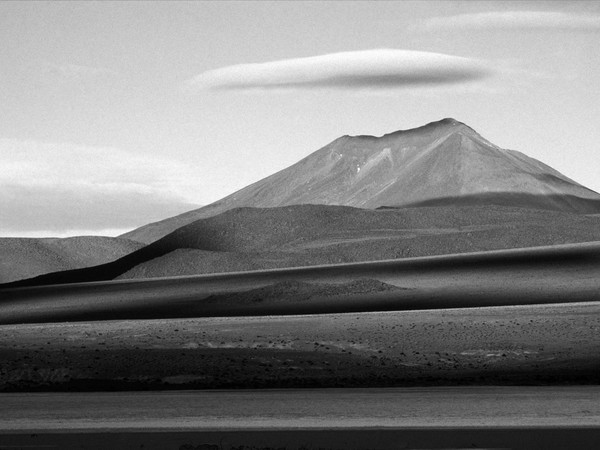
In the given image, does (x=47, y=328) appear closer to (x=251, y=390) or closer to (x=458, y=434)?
(x=251, y=390)

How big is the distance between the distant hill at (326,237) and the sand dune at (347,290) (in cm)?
2309

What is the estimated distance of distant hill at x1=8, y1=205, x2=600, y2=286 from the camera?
132 metres

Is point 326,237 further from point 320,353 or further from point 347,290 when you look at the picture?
point 320,353

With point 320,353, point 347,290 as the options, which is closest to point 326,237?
point 347,290

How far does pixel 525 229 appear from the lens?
14288 centimetres

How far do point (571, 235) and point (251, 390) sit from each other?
118538 millimetres

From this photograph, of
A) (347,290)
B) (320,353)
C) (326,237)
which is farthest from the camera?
(326,237)

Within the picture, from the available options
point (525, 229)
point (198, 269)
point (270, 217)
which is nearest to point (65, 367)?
point (198, 269)

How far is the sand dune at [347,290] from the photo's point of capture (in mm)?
66750

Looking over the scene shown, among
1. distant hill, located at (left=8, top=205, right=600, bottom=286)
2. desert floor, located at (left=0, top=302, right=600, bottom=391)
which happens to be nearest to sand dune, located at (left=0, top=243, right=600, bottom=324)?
desert floor, located at (left=0, top=302, right=600, bottom=391)

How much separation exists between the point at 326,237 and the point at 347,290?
280 feet

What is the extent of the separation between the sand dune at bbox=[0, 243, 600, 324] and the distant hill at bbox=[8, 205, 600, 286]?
23093 mm

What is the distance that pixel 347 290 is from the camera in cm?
7206

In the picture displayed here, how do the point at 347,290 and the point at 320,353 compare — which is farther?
the point at 347,290
